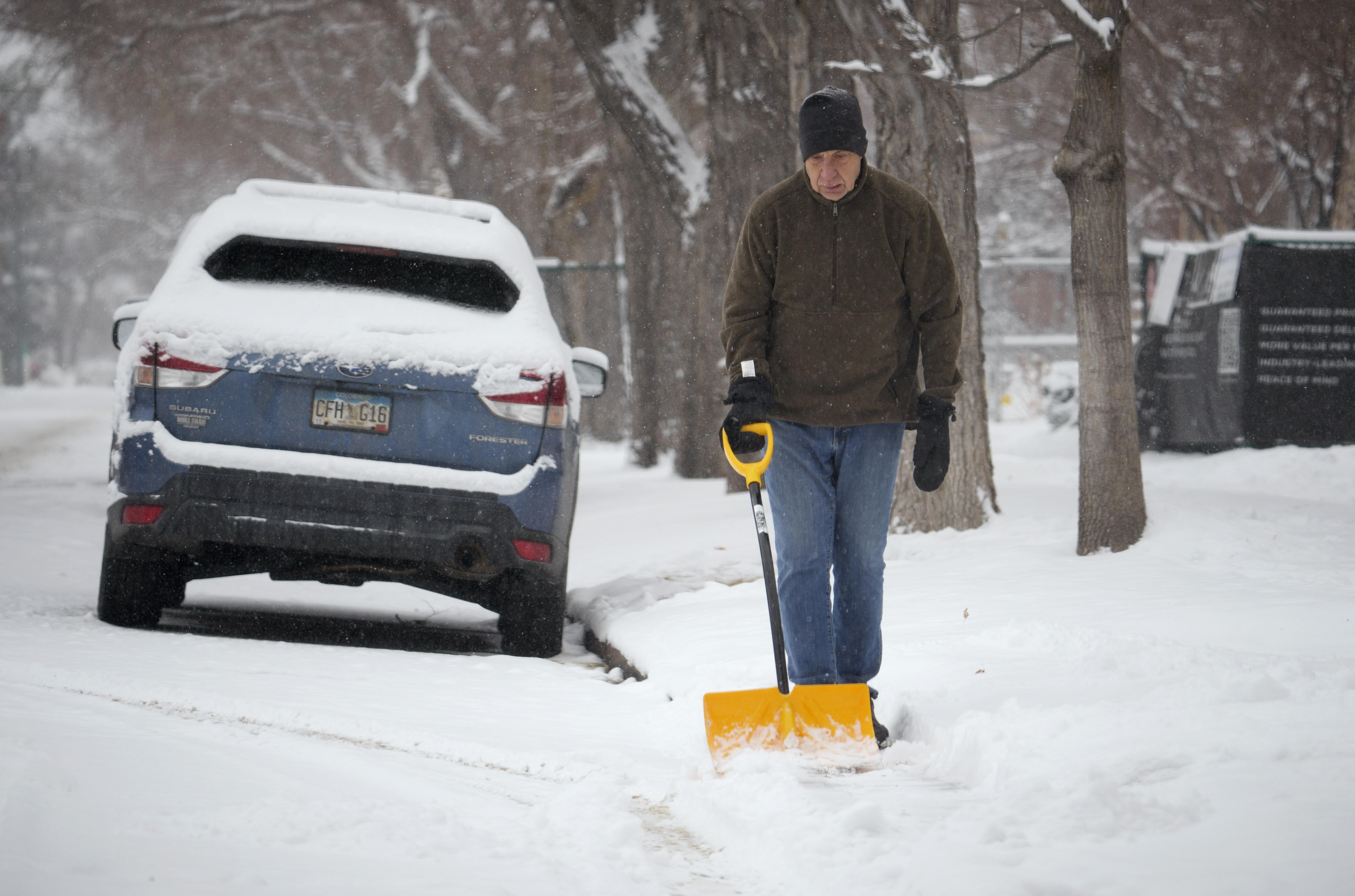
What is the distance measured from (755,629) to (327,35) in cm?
2189

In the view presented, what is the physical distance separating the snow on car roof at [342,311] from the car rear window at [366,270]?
5 cm

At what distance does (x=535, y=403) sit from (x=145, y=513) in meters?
1.50

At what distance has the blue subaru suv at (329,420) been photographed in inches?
199

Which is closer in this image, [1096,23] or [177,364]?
[177,364]

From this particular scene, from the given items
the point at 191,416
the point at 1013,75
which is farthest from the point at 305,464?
the point at 1013,75

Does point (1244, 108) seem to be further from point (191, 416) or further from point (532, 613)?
point (191, 416)

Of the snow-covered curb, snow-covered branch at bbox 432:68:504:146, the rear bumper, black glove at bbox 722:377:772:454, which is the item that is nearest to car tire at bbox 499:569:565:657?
the rear bumper

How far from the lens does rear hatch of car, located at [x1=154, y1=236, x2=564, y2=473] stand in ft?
16.6

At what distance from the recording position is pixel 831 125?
388cm

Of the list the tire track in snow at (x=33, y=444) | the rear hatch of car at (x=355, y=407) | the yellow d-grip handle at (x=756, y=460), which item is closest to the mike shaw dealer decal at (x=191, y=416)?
the rear hatch of car at (x=355, y=407)

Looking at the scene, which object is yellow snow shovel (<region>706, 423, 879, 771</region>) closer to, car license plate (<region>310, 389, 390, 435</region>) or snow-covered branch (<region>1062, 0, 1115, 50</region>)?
car license plate (<region>310, 389, 390, 435</region>)

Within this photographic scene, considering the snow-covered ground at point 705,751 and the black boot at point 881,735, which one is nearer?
the snow-covered ground at point 705,751

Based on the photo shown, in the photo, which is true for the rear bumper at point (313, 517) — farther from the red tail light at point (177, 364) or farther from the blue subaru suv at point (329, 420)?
the red tail light at point (177, 364)

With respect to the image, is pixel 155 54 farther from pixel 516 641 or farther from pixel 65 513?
pixel 516 641
